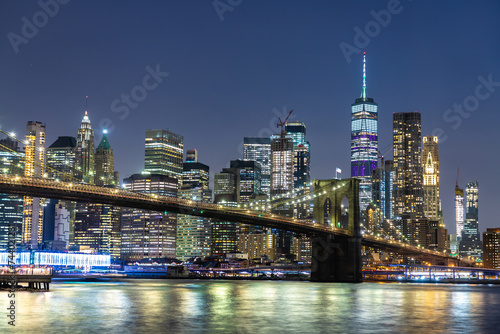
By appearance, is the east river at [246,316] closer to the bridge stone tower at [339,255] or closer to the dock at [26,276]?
the dock at [26,276]

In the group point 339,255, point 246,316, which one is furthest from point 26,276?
point 339,255

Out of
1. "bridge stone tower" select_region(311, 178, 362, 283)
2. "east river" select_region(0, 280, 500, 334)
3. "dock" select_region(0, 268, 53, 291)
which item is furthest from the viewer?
"bridge stone tower" select_region(311, 178, 362, 283)

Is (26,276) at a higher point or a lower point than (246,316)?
higher

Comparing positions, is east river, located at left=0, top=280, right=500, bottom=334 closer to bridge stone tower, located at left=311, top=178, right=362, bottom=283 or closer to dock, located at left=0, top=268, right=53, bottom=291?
dock, located at left=0, top=268, right=53, bottom=291

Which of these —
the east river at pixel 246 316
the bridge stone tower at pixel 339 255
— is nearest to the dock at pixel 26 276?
the east river at pixel 246 316

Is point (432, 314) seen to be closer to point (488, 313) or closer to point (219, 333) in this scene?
point (488, 313)

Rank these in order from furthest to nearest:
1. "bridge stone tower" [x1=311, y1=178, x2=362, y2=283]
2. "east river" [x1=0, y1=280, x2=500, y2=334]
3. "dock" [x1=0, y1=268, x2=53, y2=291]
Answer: "bridge stone tower" [x1=311, y1=178, x2=362, y2=283] → "dock" [x1=0, y1=268, x2=53, y2=291] → "east river" [x1=0, y1=280, x2=500, y2=334]

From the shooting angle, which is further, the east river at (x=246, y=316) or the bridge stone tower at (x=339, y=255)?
the bridge stone tower at (x=339, y=255)

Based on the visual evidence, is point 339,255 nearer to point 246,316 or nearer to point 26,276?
point 26,276

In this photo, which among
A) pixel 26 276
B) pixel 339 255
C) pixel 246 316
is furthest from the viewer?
pixel 339 255

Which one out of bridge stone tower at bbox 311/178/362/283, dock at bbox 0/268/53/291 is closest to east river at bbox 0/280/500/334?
dock at bbox 0/268/53/291

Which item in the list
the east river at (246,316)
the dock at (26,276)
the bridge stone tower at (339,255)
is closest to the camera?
the east river at (246,316)

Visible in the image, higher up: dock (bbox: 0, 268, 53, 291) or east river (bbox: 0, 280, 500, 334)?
dock (bbox: 0, 268, 53, 291)

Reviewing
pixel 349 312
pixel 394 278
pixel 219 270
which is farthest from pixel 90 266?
pixel 349 312
